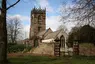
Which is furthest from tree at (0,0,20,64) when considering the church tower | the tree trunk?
the church tower

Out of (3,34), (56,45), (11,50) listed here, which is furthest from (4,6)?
(11,50)

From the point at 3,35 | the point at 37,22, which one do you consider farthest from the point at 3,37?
the point at 37,22

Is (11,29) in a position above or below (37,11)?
below

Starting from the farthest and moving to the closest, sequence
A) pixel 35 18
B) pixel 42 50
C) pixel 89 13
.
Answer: pixel 35 18 < pixel 42 50 < pixel 89 13

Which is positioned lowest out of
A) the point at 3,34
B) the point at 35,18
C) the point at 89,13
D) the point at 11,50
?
the point at 11,50

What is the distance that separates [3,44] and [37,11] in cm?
7296

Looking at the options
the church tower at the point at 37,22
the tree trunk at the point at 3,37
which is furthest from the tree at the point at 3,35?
the church tower at the point at 37,22

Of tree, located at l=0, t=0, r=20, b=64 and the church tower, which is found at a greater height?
the church tower

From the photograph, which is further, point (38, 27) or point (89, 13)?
point (38, 27)

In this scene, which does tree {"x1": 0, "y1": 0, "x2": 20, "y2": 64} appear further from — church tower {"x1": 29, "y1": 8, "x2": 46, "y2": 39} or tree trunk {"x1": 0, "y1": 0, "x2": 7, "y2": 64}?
church tower {"x1": 29, "y1": 8, "x2": 46, "y2": 39}

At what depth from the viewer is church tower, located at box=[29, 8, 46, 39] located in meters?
88.8

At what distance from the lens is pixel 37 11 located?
300 ft

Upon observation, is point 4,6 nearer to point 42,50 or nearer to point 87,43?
point 87,43

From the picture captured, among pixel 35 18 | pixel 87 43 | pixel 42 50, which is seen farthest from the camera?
pixel 35 18
